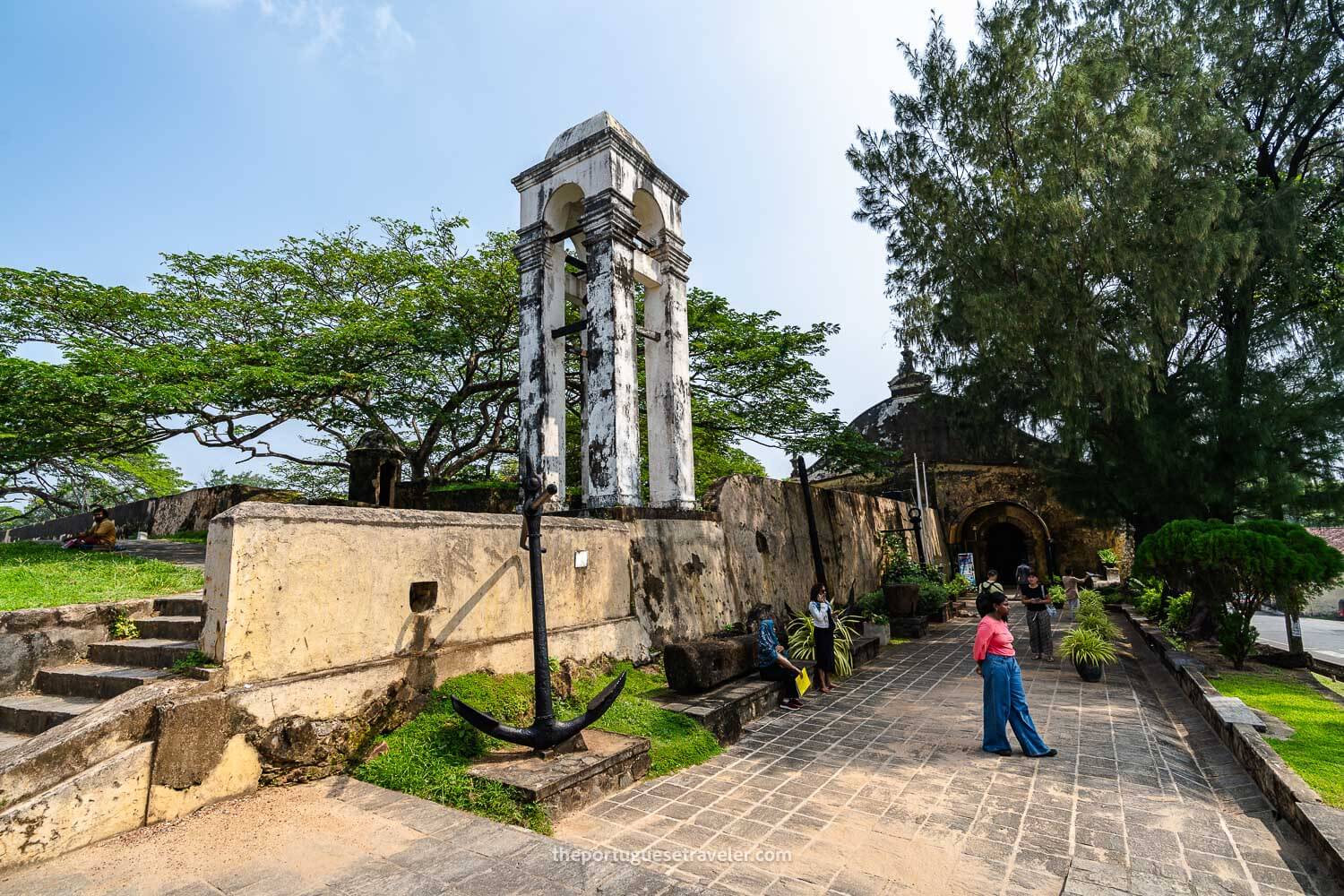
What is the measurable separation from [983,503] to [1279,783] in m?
19.2

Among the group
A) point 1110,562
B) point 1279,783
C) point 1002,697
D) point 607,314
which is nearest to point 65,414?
point 607,314

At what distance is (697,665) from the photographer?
5.63 meters

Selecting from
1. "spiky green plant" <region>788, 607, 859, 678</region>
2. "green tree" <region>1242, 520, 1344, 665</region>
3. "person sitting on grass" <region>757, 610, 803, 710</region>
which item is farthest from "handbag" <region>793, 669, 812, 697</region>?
"green tree" <region>1242, 520, 1344, 665</region>

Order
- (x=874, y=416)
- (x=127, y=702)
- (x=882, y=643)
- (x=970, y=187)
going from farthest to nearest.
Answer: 1. (x=874, y=416)
2. (x=970, y=187)
3. (x=882, y=643)
4. (x=127, y=702)

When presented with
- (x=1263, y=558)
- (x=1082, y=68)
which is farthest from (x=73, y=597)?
(x=1082, y=68)

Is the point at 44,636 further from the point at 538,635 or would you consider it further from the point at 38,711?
the point at 538,635

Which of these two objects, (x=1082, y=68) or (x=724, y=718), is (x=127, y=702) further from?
(x=1082, y=68)

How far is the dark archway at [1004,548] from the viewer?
75.9ft

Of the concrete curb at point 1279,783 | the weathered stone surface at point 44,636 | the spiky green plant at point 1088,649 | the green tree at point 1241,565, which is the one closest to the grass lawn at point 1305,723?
the concrete curb at point 1279,783

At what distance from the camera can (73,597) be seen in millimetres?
4871

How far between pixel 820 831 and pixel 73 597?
5.64m

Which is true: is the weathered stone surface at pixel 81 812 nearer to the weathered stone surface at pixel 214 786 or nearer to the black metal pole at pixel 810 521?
the weathered stone surface at pixel 214 786

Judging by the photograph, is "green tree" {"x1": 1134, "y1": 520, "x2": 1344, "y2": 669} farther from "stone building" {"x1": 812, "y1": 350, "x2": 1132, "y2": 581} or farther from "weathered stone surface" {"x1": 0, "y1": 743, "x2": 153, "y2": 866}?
"weathered stone surface" {"x1": 0, "y1": 743, "x2": 153, "y2": 866}

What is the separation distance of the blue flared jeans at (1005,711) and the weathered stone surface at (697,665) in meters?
2.20
